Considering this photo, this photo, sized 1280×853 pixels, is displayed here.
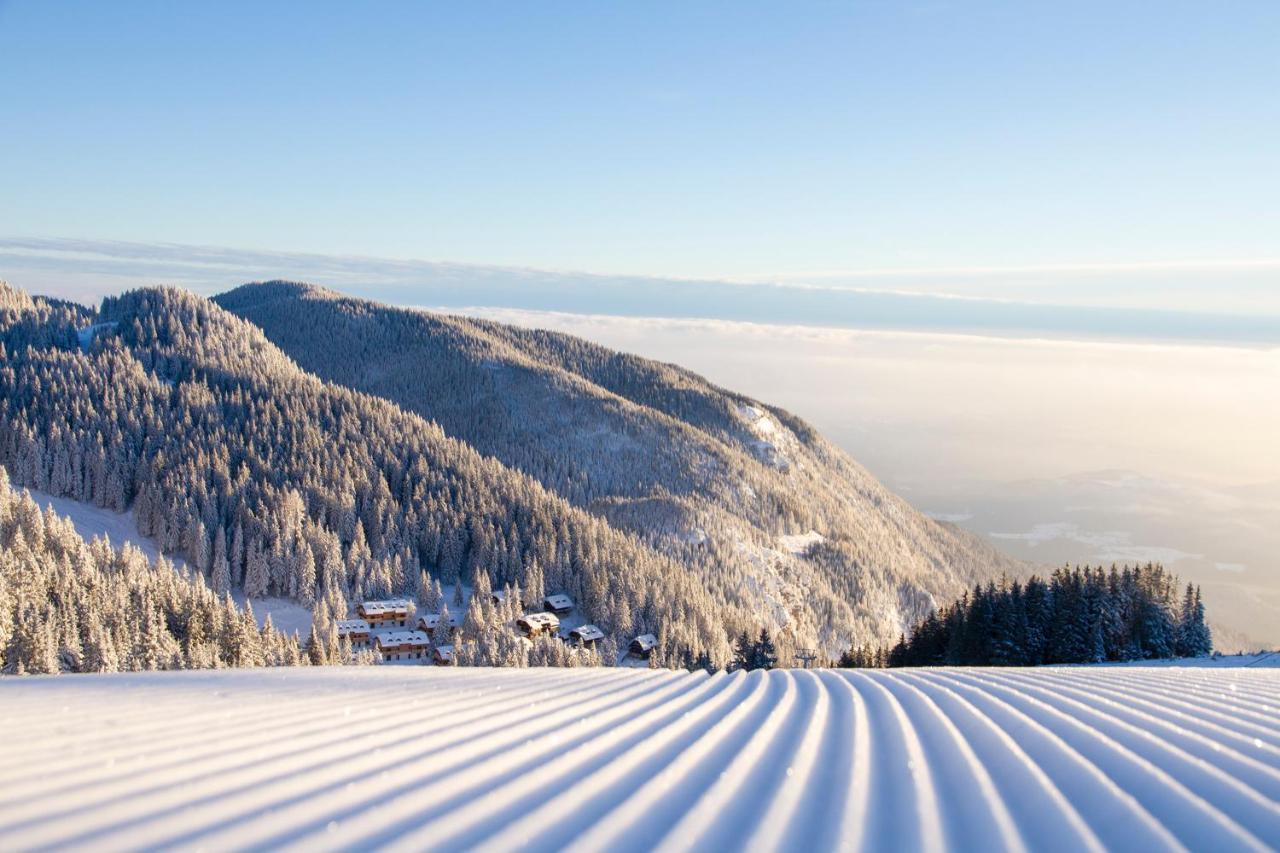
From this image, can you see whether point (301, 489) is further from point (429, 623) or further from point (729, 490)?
point (729, 490)

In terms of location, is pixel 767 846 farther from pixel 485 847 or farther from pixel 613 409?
pixel 613 409

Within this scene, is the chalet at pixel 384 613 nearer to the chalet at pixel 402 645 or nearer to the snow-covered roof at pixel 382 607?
the snow-covered roof at pixel 382 607

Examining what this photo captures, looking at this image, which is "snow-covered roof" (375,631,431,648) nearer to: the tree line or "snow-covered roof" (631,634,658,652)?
"snow-covered roof" (631,634,658,652)

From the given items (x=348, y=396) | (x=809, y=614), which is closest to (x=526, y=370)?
(x=348, y=396)

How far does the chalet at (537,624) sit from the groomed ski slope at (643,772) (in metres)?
50.5

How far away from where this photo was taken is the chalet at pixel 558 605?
2813 inches

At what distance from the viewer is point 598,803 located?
7391 mm

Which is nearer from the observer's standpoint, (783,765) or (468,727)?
(783,765)

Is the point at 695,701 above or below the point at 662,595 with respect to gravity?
above

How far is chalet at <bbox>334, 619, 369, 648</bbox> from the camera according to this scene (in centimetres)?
5772

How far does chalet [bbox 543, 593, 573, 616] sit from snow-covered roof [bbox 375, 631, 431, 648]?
1551cm

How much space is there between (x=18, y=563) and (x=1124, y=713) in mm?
51466

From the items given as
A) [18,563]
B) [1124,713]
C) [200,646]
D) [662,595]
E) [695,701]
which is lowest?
[662,595]

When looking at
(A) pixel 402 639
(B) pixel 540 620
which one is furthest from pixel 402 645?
(B) pixel 540 620
